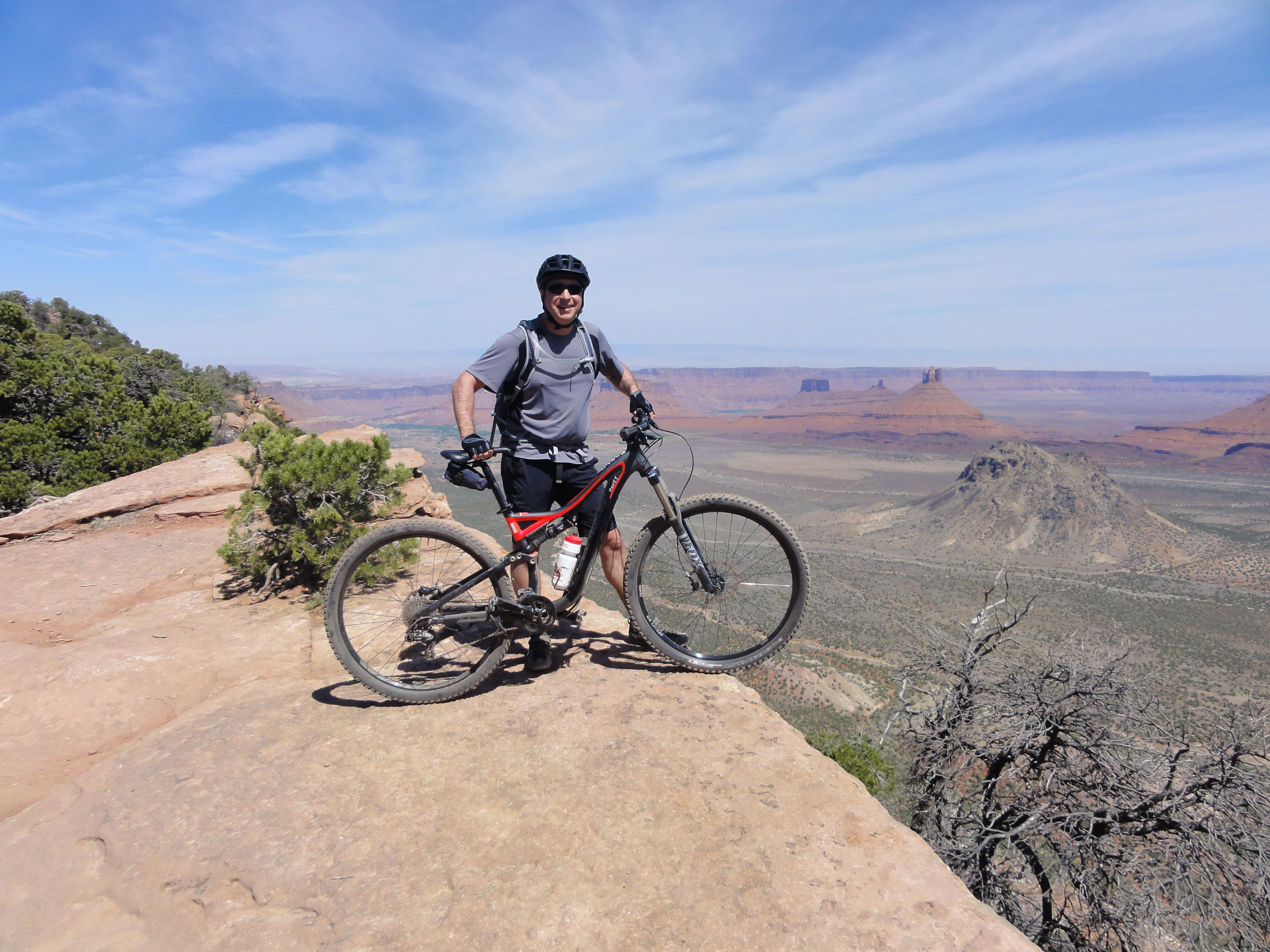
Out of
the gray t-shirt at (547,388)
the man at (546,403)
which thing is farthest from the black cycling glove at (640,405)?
the gray t-shirt at (547,388)

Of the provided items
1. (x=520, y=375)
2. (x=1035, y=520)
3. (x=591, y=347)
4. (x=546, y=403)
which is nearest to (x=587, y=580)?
(x=546, y=403)

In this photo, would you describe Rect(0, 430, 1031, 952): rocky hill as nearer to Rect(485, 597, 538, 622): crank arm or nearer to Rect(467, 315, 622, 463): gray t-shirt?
Rect(485, 597, 538, 622): crank arm

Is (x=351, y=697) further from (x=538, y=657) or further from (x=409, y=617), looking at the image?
(x=538, y=657)

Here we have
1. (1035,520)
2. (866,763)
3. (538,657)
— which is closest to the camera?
(538,657)

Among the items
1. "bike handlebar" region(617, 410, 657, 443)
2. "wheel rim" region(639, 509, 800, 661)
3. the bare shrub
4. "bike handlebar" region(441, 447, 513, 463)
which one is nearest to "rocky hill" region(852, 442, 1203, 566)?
the bare shrub

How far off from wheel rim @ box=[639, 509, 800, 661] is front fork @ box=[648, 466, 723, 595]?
0.12 feet

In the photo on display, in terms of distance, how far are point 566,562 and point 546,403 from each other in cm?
102

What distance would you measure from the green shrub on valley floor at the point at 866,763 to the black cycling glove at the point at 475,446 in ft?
48.2

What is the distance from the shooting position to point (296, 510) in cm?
571

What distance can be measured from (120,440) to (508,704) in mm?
14558

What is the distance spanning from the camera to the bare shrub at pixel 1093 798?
18.8 feet

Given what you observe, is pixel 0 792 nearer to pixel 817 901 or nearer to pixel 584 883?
pixel 584 883

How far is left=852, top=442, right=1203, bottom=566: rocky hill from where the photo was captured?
211 ft

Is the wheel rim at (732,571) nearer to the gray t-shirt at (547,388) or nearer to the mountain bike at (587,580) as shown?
the mountain bike at (587,580)
